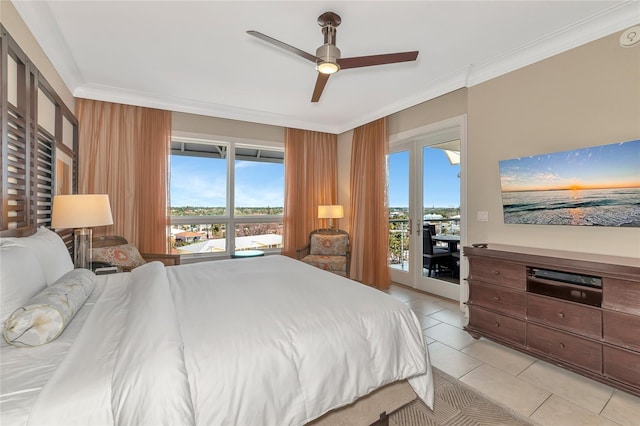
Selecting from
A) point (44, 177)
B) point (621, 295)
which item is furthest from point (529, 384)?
point (44, 177)

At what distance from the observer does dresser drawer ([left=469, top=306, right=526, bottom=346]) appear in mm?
2553

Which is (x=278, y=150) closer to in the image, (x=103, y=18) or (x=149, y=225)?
(x=149, y=225)

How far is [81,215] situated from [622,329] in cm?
434

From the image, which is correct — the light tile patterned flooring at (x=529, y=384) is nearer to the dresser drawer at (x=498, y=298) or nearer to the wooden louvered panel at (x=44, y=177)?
the dresser drawer at (x=498, y=298)

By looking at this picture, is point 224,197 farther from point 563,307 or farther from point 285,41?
point 563,307

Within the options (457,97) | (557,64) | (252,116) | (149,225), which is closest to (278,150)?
(252,116)

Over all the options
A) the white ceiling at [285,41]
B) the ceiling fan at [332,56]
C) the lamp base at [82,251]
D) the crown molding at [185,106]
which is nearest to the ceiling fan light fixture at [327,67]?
the ceiling fan at [332,56]

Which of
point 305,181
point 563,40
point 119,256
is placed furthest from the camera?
point 305,181

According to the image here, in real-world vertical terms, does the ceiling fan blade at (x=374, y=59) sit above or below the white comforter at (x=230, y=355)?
above

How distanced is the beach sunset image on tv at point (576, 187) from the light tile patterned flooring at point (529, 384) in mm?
1247

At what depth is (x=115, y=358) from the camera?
1125 millimetres

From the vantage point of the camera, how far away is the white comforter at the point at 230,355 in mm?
977

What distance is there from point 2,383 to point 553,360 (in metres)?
3.28

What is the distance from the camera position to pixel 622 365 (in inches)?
78.4
